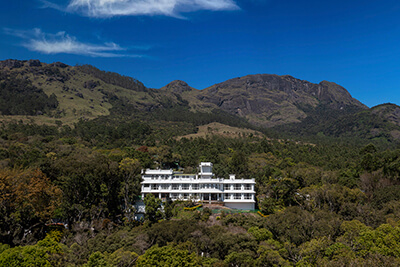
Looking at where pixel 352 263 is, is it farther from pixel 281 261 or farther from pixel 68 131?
pixel 68 131

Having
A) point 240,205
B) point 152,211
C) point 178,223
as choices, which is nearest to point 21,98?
point 152,211

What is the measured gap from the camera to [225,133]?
13262cm

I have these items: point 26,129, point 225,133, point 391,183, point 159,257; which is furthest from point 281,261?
point 225,133

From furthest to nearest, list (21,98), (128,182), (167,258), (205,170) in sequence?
1. (21,98)
2. (205,170)
3. (128,182)
4. (167,258)

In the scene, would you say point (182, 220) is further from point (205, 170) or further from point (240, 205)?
point (205, 170)

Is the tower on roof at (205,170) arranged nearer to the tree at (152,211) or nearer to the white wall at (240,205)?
the white wall at (240,205)

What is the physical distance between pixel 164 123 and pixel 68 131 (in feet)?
155

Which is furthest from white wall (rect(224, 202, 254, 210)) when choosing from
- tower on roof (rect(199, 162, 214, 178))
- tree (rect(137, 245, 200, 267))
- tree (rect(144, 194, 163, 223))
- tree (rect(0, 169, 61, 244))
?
tree (rect(0, 169, 61, 244))

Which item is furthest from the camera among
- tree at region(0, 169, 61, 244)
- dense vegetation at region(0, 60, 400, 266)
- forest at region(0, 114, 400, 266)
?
tree at region(0, 169, 61, 244)

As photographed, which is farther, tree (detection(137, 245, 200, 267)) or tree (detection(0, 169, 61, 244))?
tree (detection(0, 169, 61, 244))

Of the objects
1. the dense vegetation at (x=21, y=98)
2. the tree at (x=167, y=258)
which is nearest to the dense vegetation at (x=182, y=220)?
the tree at (x=167, y=258)

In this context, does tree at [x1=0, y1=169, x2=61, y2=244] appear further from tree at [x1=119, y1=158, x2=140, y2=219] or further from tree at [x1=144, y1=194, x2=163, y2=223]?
tree at [x1=144, y1=194, x2=163, y2=223]

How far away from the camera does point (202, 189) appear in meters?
48.7

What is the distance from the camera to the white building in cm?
4803
